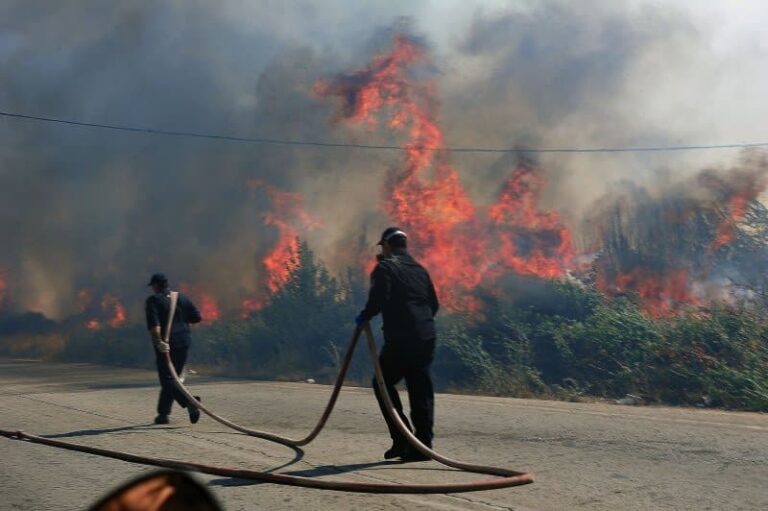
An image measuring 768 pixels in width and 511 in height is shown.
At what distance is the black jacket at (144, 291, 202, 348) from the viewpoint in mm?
8805

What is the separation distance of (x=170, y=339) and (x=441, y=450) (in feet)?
11.1

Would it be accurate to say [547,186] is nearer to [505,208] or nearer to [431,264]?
[505,208]

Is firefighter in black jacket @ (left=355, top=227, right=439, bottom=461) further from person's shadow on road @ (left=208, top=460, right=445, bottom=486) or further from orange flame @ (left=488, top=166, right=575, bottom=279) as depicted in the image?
orange flame @ (left=488, top=166, right=575, bottom=279)

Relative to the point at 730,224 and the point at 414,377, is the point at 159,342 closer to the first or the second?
the point at 414,377

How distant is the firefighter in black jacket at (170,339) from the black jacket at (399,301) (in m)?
3.07

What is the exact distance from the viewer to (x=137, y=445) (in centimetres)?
754

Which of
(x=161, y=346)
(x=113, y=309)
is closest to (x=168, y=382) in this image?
(x=161, y=346)

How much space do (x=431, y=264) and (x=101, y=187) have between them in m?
15.6

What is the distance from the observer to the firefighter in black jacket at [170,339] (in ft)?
28.6


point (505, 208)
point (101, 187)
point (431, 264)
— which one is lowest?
point (431, 264)

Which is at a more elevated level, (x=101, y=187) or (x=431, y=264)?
(x=101, y=187)

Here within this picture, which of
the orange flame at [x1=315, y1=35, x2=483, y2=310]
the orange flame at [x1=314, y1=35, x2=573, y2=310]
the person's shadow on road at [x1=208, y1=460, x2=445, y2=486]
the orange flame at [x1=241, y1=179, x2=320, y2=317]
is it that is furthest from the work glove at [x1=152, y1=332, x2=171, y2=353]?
the orange flame at [x1=241, y1=179, x2=320, y2=317]

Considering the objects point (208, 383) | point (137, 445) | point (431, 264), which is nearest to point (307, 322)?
point (431, 264)

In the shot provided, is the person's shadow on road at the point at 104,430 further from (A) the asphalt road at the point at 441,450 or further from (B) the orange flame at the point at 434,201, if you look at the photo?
(B) the orange flame at the point at 434,201
